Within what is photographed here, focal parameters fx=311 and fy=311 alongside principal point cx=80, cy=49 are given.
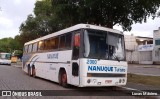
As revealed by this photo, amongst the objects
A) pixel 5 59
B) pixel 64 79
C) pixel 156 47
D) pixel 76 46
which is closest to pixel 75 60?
pixel 76 46

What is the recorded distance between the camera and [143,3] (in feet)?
63.4

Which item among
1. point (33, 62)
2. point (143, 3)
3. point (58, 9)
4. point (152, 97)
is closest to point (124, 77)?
point (152, 97)

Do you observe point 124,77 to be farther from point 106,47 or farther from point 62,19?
point 62,19

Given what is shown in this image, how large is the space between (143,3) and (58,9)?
5.54m

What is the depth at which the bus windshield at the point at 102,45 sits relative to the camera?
46.8ft

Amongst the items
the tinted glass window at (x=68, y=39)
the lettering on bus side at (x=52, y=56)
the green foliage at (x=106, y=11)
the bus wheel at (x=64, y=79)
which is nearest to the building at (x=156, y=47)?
the green foliage at (x=106, y=11)

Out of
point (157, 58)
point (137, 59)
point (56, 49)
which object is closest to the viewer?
point (56, 49)

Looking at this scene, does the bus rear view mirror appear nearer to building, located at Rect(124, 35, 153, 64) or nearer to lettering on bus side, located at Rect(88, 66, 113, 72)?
lettering on bus side, located at Rect(88, 66, 113, 72)

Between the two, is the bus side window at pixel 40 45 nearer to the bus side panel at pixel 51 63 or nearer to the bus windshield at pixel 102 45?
the bus side panel at pixel 51 63

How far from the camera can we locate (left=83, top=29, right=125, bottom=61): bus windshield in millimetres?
14266

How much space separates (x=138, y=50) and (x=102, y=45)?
171 feet

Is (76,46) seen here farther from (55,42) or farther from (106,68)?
(55,42)

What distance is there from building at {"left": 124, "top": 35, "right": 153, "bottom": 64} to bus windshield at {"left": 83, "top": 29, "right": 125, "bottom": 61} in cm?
4474

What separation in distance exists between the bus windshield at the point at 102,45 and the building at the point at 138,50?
44.7 meters
